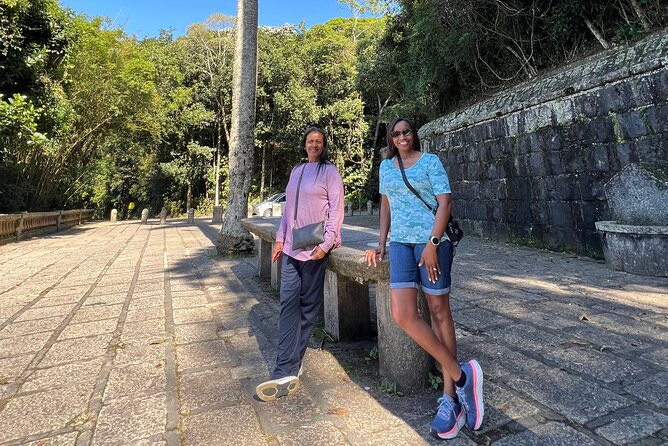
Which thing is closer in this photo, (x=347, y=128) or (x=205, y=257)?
(x=205, y=257)

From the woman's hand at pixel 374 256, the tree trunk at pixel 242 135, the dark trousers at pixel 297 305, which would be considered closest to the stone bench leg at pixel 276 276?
the dark trousers at pixel 297 305

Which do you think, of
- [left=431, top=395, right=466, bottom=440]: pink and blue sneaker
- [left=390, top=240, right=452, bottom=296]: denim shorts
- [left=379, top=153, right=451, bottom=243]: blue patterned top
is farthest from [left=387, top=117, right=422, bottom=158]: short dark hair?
[left=431, top=395, right=466, bottom=440]: pink and blue sneaker

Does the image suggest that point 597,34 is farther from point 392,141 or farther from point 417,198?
point 417,198

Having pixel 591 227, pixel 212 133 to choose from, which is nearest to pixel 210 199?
pixel 212 133

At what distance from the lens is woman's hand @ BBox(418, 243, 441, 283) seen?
5.97 feet

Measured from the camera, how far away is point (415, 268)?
1.96m

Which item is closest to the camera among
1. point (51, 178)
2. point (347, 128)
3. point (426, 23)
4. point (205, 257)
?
point (205, 257)

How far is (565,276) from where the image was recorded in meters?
4.88

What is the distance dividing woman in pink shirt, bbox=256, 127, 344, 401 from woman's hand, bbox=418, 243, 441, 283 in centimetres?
68

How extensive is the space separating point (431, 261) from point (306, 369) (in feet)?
4.24

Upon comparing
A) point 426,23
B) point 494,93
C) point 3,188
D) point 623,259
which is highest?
point 426,23

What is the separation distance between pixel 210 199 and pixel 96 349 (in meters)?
26.8

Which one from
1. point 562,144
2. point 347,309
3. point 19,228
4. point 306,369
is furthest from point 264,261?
point 19,228

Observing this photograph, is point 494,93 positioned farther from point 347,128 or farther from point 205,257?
point 347,128
